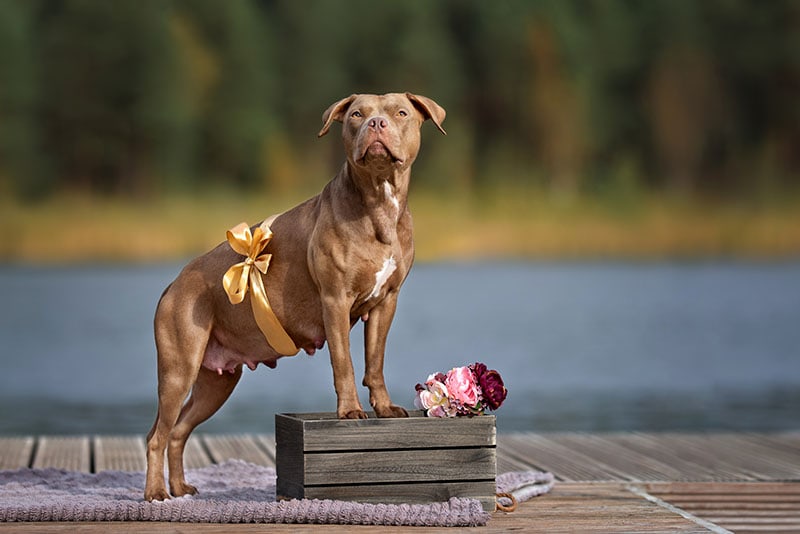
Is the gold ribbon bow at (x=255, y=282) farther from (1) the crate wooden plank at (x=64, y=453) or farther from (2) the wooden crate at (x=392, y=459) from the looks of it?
(1) the crate wooden plank at (x=64, y=453)

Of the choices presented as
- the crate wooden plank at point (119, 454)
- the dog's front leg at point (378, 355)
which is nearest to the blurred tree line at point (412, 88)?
the crate wooden plank at point (119, 454)

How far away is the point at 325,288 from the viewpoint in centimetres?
363

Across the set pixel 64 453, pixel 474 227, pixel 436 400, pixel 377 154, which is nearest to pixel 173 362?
pixel 436 400

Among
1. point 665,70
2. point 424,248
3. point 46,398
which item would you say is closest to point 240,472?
point 46,398

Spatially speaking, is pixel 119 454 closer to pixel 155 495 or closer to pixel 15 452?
pixel 15 452

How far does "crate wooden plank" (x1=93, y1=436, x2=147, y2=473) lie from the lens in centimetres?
490

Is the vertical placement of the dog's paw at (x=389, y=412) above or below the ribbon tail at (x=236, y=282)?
below

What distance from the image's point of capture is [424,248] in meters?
20.4

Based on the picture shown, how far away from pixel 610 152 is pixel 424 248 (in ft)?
13.0

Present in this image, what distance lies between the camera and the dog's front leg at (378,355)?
146 inches

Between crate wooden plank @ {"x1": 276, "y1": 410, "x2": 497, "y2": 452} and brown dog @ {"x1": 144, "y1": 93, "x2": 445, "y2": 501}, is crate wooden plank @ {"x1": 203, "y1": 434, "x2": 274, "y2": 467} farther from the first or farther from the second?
crate wooden plank @ {"x1": 276, "y1": 410, "x2": 497, "y2": 452}

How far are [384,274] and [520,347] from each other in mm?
12415

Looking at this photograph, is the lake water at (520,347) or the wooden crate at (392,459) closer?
the wooden crate at (392,459)

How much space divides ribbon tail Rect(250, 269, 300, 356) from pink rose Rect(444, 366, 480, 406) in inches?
19.5
